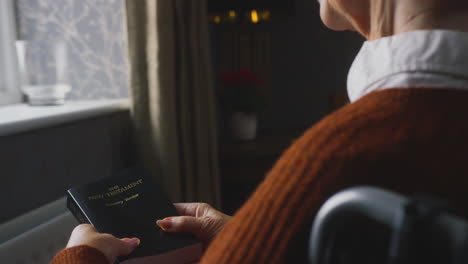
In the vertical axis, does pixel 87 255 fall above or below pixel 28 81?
below

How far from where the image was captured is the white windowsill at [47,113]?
120cm

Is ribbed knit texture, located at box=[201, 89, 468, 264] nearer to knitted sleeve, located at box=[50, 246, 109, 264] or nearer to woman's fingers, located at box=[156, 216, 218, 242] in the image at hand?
knitted sleeve, located at box=[50, 246, 109, 264]

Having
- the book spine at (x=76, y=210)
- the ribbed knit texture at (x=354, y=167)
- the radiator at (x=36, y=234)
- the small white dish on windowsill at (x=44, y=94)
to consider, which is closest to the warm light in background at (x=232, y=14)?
the small white dish on windowsill at (x=44, y=94)

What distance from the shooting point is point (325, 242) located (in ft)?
1.23

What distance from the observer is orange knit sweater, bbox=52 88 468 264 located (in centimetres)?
43

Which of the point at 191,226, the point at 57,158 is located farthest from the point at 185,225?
the point at 57,158

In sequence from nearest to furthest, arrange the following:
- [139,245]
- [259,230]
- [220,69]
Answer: [259,230]
[139,245]
[220,69]

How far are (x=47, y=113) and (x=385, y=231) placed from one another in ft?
3.95

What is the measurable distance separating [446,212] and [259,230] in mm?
177

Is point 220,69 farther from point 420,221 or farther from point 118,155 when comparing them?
point 420,221

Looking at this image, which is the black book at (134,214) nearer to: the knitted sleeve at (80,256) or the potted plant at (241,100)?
the knitted sleeve at (80,256)

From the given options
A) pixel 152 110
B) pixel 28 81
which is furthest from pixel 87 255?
pixel 28 81

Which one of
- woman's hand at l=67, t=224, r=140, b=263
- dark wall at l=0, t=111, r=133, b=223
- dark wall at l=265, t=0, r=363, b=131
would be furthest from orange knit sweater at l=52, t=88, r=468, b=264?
dark wall at l=265, t=0, r=363, b=131

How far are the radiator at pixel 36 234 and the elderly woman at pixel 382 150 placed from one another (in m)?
0.73
